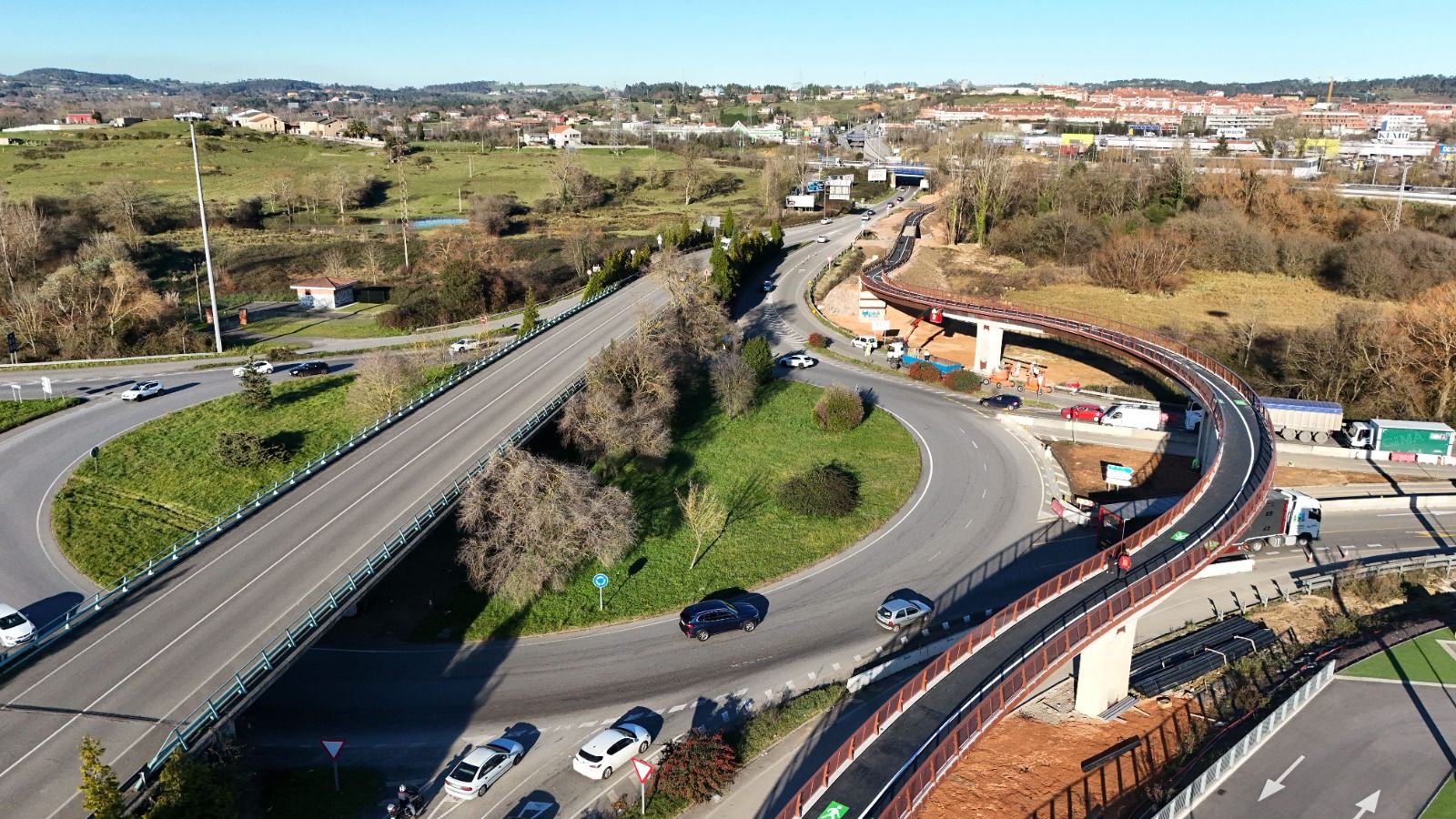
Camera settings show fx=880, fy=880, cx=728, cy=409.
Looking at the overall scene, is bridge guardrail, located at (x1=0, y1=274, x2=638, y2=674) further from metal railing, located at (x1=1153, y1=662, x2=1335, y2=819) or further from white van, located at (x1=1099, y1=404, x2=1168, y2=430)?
white van, located at (x1=1099, y1=404, x2=1168, y2=430)

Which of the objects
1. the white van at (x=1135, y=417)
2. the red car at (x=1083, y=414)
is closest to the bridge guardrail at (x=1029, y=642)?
the white van at (x=1135, y=417)

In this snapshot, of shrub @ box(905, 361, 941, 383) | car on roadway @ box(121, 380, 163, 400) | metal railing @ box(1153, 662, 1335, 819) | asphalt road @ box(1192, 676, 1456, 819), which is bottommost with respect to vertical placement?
asphalt road @ box(1192, 676, 1456, 819)

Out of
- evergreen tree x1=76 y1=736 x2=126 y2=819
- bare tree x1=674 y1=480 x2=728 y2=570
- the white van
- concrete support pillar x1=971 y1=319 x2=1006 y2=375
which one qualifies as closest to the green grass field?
concrete support pillar x1=971 y1=319 x2=1006 y2=375

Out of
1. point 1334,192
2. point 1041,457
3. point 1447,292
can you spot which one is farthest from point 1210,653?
point 1334,192

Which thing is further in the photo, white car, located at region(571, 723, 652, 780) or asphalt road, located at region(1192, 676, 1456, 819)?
white car, located at region(571, 723, 652, 780)

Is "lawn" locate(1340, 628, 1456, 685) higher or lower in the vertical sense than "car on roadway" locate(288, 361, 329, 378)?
lower

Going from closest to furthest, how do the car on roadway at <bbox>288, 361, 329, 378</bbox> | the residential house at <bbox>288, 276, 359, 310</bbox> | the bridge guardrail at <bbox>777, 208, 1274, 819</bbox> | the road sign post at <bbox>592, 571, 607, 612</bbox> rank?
the bridge guardrail at <bbox>777, 208, 1274, 819</bbox>, the road sign post at <bbox>592, 571, 607, 612</bbox>, the car on roadway at <bbox>288, 361, 329, 378</bbox>, the residential house at <bbox>288, 276, 359, 310</bbox>

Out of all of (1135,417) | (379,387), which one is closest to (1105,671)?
(1135,417)
